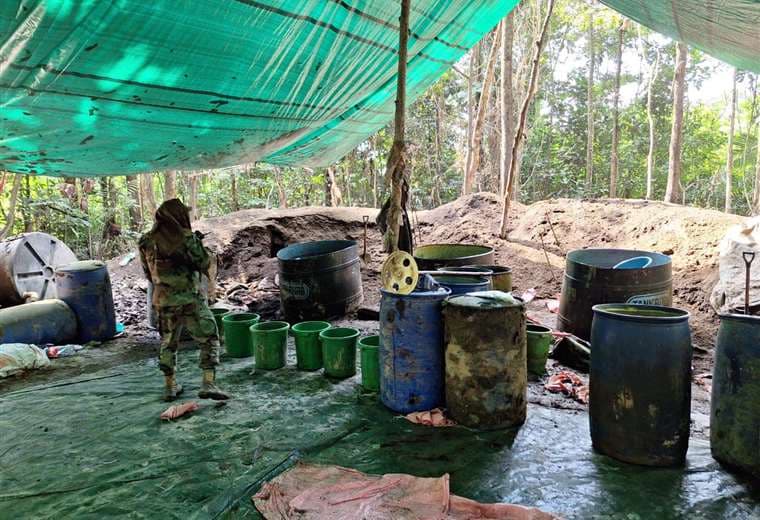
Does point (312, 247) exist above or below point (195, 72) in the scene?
below

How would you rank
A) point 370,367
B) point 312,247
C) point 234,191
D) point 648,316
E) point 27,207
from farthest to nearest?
point 234,191 → point 27,207 → point 312,247 → point 370,367 → point 648,316

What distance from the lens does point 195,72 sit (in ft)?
9.18

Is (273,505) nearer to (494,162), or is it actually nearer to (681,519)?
(681,519)

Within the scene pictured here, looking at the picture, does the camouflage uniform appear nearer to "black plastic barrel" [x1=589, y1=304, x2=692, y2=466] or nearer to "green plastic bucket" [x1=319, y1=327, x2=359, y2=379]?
"green plastic bucket" [x1=319, y1=327, x2=359, y2=379]

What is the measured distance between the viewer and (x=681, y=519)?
1889 mm

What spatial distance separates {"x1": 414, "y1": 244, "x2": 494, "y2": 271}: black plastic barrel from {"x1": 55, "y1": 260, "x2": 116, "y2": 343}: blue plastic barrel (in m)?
3.54

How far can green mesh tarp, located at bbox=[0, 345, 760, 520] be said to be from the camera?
2.08 meters

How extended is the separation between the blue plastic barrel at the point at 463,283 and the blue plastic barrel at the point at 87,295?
3825 millimetres

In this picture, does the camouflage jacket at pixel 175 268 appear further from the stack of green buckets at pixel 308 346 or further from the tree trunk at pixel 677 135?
the tree trunk at pixel 677 135

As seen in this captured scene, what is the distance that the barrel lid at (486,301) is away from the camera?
274 centimetres

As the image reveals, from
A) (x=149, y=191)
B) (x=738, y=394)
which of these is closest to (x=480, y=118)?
(x=738, y=394)

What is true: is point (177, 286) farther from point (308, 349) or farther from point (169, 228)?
point (308, 349)

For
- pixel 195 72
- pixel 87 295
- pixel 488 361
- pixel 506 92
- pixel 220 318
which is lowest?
pixel 220 318

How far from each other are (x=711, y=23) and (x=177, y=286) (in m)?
4.08
